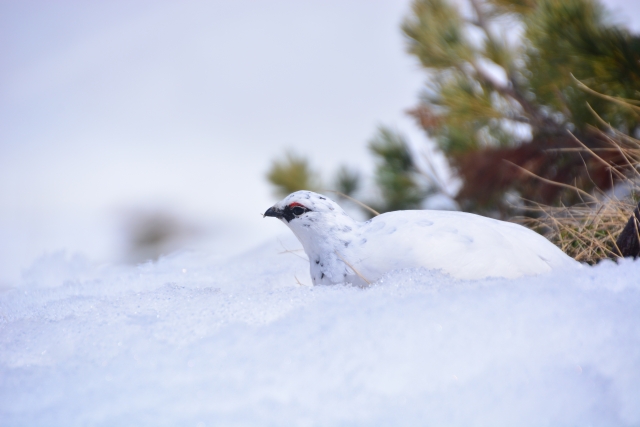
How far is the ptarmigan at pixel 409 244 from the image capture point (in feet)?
3.16

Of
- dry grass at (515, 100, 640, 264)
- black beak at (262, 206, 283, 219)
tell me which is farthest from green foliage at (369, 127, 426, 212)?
black beak at (262, 206, 283, 219)

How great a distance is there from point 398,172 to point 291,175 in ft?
3.10

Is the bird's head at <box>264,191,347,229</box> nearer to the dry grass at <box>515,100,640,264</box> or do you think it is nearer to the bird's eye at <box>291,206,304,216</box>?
the bird's eye at <box>291,206,304,216</box>

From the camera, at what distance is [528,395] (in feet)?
1.98

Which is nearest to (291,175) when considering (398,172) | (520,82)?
(398,172)

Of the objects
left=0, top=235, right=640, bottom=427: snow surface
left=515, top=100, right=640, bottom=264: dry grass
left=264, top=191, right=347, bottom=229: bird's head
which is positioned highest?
left=264, top=191, right=347, bottom=229: bird's head

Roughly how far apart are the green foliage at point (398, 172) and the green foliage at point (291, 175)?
0.71m

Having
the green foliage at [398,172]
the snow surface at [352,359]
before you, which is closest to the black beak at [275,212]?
the snow surface at [352,359]

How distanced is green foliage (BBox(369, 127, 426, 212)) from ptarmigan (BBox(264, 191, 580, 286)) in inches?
108

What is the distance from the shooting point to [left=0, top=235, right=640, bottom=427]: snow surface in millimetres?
599

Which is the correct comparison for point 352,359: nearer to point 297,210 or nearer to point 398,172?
point 297,210

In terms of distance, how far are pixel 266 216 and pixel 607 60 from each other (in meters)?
1.55

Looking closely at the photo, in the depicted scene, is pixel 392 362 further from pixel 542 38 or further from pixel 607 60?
pixel 542 38

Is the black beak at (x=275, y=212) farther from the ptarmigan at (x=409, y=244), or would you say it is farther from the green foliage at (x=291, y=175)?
the green foliage at (x=291, y=175)
